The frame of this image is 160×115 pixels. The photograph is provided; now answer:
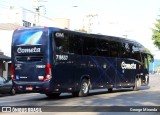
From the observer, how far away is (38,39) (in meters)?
20.0

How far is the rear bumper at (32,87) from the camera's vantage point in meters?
19.6

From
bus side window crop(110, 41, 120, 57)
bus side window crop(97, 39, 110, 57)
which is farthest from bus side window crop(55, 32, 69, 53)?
bus side window crop(110, 41, 120, 57)

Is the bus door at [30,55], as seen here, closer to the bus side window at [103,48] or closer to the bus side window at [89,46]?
the bus side window at [89,46]

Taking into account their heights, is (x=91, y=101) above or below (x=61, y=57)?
below

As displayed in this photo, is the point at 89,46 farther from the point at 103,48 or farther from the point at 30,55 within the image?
the point at 30,55

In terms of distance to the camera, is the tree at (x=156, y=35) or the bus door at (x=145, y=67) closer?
the bus door at (x=145, y=67)

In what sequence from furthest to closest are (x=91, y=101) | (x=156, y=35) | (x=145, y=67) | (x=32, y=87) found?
1. (x=156, y=35)
2. (x=145, y=67)
3. (x=32, y=87)
4. (x=91, y=101)

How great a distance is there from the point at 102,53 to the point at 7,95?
8.02 m

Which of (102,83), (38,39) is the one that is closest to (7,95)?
(102,83)

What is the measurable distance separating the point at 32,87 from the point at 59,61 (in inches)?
70.9

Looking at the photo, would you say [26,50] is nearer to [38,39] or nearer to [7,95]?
[38,39]

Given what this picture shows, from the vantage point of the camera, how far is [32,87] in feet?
65.2

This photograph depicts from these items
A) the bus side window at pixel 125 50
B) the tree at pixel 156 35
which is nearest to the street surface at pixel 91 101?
the bus side window at pixel 125 50

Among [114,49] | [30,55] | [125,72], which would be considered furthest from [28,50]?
[125,72]
